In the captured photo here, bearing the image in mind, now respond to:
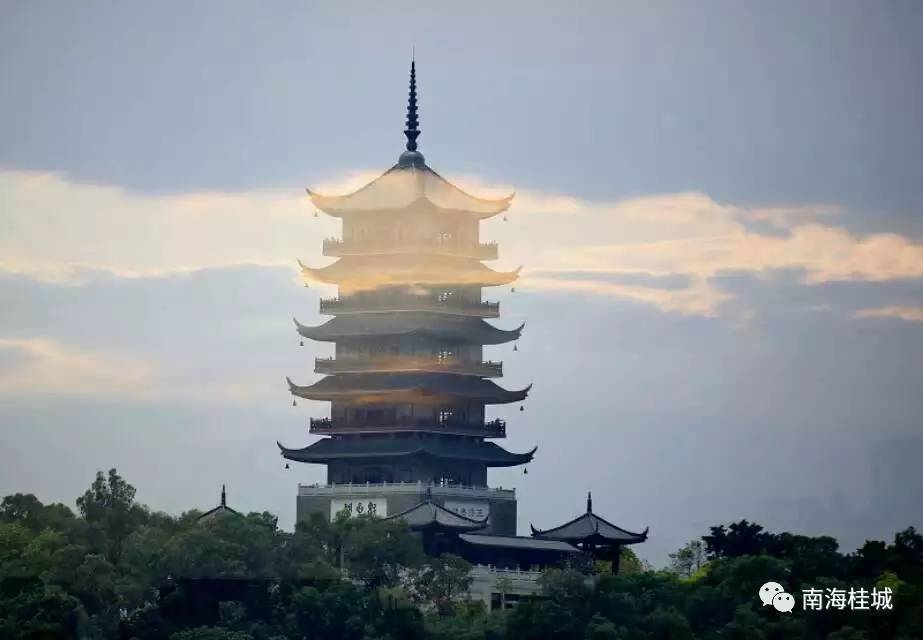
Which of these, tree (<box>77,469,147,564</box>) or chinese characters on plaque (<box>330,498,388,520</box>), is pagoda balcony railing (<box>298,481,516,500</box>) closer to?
chinese characters on plaque (<box>330,498,388,520</box>)

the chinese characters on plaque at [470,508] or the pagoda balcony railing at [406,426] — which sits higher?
the pagoda balcony railing at [406,426]

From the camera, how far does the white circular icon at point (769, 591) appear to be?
10100 centimetres

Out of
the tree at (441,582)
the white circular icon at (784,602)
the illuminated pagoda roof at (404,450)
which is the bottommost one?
the white circular icon at (784,602)

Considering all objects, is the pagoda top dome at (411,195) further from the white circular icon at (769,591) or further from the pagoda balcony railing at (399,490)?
the white circular icon at (769,591)

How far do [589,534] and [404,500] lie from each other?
763cm

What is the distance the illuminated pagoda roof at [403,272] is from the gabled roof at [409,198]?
2.05 m

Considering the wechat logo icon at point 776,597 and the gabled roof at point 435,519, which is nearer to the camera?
the wechat logo icon at point 776,597

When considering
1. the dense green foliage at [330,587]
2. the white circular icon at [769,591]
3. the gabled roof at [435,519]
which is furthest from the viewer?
the gabled roof at [435,519]

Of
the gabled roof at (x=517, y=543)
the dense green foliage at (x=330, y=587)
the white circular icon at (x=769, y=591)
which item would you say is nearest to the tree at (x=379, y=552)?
the dense green foliage at (x=330, y=587)

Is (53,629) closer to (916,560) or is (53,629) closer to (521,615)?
(521,615)

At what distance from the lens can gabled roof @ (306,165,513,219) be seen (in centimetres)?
12300

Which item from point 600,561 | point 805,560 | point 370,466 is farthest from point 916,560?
point 370,466

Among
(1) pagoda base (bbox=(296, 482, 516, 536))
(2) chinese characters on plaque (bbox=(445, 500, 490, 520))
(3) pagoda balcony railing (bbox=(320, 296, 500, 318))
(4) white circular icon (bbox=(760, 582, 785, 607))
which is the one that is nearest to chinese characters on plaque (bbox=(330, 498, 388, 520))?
(1) pagoda base (bbox=(296, 482, 516, 536))

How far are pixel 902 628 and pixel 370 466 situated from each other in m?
30.8
